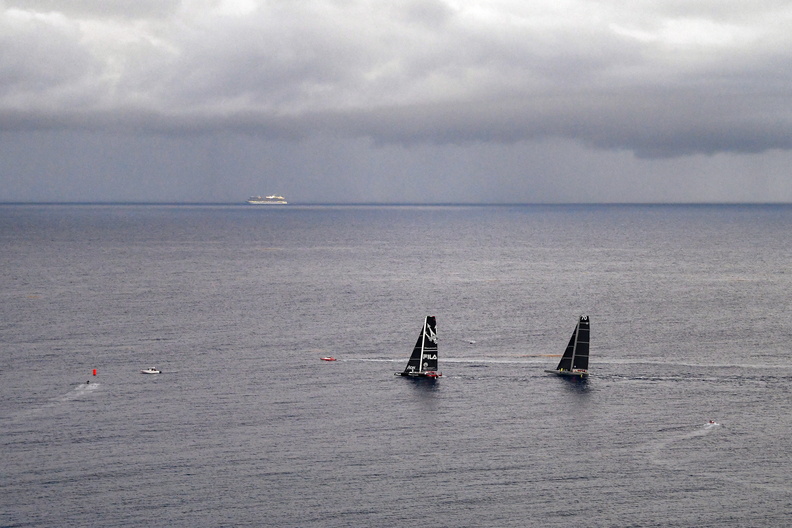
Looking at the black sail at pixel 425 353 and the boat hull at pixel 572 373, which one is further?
the boat hull at pixel 572 373

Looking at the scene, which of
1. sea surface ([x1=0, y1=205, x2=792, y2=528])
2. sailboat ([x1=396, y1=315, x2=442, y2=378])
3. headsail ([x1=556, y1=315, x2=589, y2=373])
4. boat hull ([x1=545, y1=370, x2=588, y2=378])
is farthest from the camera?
headsail ([x1=556, y1=315, x2=589, y2=373])

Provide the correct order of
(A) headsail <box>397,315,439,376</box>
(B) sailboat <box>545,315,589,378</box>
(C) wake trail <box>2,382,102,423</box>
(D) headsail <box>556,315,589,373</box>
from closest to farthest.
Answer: (C) wake trail <box>2,382,102,423</box>, (A) headsail <box>397,315,439,376</box>, (B) sailboat <box>545,315,589,378</box>, (D) headsail <box>556,315,589,373</box>

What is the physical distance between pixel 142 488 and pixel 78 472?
261 inches

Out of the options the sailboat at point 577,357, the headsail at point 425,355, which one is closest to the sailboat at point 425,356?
the headsail at point 425,355

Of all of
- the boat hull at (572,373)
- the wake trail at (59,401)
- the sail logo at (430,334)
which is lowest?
the wake trail at (59,401)

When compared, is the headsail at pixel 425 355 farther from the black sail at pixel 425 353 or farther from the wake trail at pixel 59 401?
the wake trail at pixel 59 401

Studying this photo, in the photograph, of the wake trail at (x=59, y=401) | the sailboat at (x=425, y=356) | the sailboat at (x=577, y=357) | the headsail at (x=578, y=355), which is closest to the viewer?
the wake trail at (x=59, y=401)

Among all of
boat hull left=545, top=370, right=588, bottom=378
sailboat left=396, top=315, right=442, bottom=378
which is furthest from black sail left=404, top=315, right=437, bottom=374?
boat hull left=545, top=370, right=588, bottom=378

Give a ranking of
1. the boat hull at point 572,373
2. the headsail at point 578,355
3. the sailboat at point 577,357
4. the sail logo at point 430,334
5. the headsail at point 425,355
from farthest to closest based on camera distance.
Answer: the headsail at point 578,355
the sailboat at point 577,357
the sail logo at point 430,334
the boat hull at point 572,373
the headsail at point 425,355

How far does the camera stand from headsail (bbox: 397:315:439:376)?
380 feet

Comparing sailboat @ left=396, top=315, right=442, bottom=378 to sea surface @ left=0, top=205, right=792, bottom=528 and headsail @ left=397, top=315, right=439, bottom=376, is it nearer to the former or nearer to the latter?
headsail @ left=397, top=315, right=439, bottom=376

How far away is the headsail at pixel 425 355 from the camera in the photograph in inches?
4560

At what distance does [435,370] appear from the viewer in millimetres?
116438

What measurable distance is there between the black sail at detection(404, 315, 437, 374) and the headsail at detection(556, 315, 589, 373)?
16.0 meters
